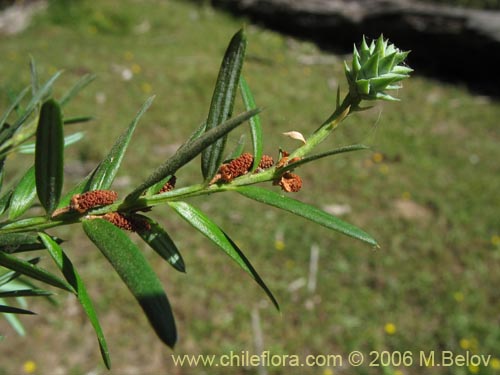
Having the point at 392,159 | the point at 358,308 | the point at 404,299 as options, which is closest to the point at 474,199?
the point at 392,159

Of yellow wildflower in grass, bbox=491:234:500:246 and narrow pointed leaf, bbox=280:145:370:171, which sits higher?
narrow pointed leaf, bbox=280:145:370:171

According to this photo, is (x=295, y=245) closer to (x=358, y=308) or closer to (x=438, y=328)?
(x=358, y=308)

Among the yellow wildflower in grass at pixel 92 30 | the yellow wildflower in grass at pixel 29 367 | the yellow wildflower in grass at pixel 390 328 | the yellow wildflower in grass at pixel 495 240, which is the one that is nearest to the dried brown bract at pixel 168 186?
the yellow wildflower in grass at pixel 29 367

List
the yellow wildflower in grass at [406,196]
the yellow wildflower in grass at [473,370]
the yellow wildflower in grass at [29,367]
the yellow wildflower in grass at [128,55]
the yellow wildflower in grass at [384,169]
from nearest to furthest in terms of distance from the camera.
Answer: the yellow wildflower in grass at [29,367]
the yellow wildflower in grass at [473,370]
the yellow wildflower in grass at [406,196]
the yellow wildflower in grass at [384,169]
the yellow wildflower in grass at [128,55]

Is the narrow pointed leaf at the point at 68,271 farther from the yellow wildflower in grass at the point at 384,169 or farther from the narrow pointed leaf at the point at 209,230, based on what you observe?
the yellow wildflower in grass at the point at 384,169

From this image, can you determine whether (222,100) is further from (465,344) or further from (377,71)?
(465,344)

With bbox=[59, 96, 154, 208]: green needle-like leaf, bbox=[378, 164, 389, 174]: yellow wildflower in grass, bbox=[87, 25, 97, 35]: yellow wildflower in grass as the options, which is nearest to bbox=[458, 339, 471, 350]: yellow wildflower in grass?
bbox=[378, 164, 389, 174]: yellow wildflower in grass

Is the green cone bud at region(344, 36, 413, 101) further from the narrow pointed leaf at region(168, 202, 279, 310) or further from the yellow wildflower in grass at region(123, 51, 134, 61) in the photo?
the yellow wildflower in grass at region(123, 51, 134, 61)
